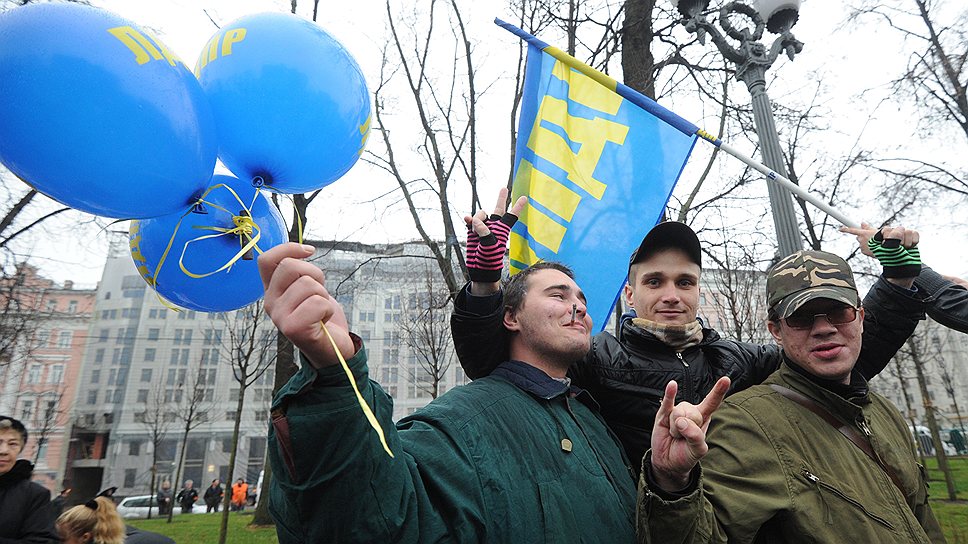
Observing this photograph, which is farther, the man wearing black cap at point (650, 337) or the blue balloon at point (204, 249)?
the blue balloon at point (204, 249)

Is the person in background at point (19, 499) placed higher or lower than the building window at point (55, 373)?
lower

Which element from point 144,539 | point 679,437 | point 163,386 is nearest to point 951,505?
point 679,437

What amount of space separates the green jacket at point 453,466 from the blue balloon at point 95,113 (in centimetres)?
139

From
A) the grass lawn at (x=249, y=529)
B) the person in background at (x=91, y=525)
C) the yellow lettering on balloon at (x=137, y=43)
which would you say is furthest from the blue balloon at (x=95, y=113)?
the grass lawn at (x=249, y=529)

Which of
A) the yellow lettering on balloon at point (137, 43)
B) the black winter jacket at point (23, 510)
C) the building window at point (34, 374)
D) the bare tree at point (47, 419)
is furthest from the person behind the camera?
the building window at point (34, 374)

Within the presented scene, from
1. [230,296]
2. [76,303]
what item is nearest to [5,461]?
[230,296]

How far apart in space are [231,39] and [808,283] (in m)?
2.81

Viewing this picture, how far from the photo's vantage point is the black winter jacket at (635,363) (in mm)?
2404

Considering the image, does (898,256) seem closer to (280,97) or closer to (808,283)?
(808,283)

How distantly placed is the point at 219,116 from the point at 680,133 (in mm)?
3071

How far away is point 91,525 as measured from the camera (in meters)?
3.99

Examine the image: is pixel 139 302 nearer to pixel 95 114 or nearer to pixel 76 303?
pixel 76 303

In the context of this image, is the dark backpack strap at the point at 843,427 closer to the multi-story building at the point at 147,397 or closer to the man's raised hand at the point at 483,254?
the man's raised hand at the point at 483,254

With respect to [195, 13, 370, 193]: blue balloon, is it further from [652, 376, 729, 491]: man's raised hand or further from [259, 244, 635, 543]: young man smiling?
[652, 376, 729, 491]: man's raised hand
